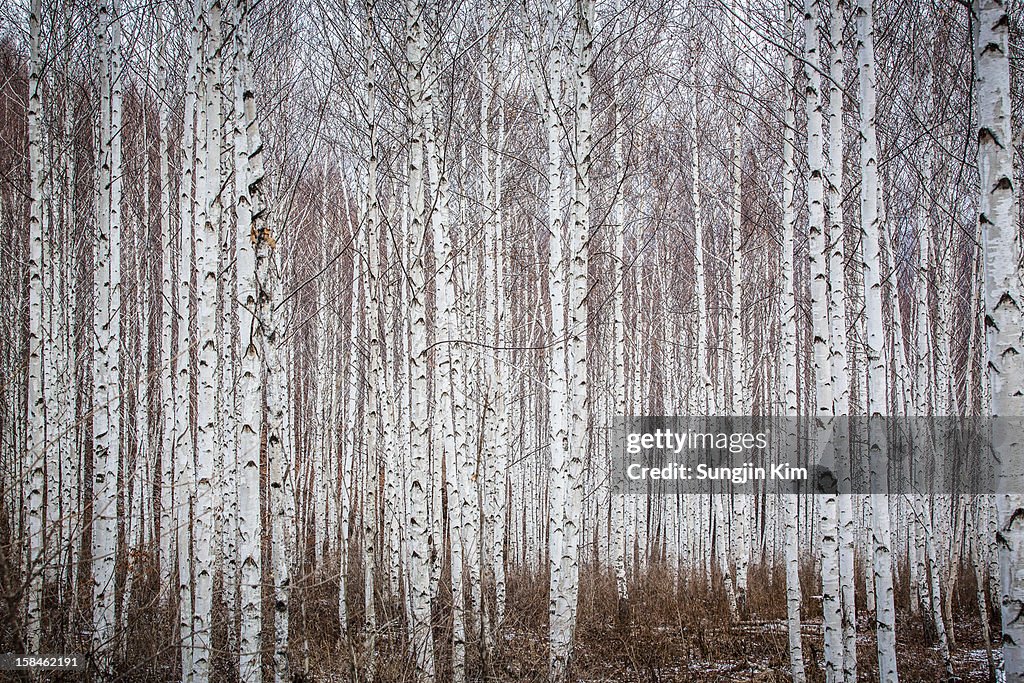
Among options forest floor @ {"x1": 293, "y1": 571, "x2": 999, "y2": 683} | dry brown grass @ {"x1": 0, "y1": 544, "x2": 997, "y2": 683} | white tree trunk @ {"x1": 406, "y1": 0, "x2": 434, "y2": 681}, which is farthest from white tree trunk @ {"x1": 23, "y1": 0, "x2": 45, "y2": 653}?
forest floor @ {"x1": 293, "y1": 571, "x2": 999, "y2": 683}

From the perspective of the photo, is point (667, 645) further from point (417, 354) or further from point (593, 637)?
point (417, 354)

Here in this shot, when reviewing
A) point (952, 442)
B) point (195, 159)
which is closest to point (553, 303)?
point (195, 159)

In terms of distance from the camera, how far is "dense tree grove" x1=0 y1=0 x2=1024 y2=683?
15.8 ft

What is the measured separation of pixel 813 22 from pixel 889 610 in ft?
13.6

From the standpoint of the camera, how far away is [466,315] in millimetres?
7898

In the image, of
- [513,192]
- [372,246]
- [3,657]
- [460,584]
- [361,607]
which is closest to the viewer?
[3,657]

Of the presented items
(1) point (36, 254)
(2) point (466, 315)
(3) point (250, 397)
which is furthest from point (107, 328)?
(2) point (466, 315)

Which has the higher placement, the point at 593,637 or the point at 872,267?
the point at 872,267

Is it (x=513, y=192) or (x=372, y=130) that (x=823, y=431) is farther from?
(x=513, y=192)

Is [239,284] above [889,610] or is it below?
above

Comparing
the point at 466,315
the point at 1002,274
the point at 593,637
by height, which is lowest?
the point at 593,637

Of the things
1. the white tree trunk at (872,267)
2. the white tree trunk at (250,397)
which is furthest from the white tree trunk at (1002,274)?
the white tree trunk at (250,397)

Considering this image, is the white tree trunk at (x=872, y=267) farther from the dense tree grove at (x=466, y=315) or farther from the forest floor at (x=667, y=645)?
the forest floor at (x=667, y=645)

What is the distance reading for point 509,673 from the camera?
5898 millimetres
